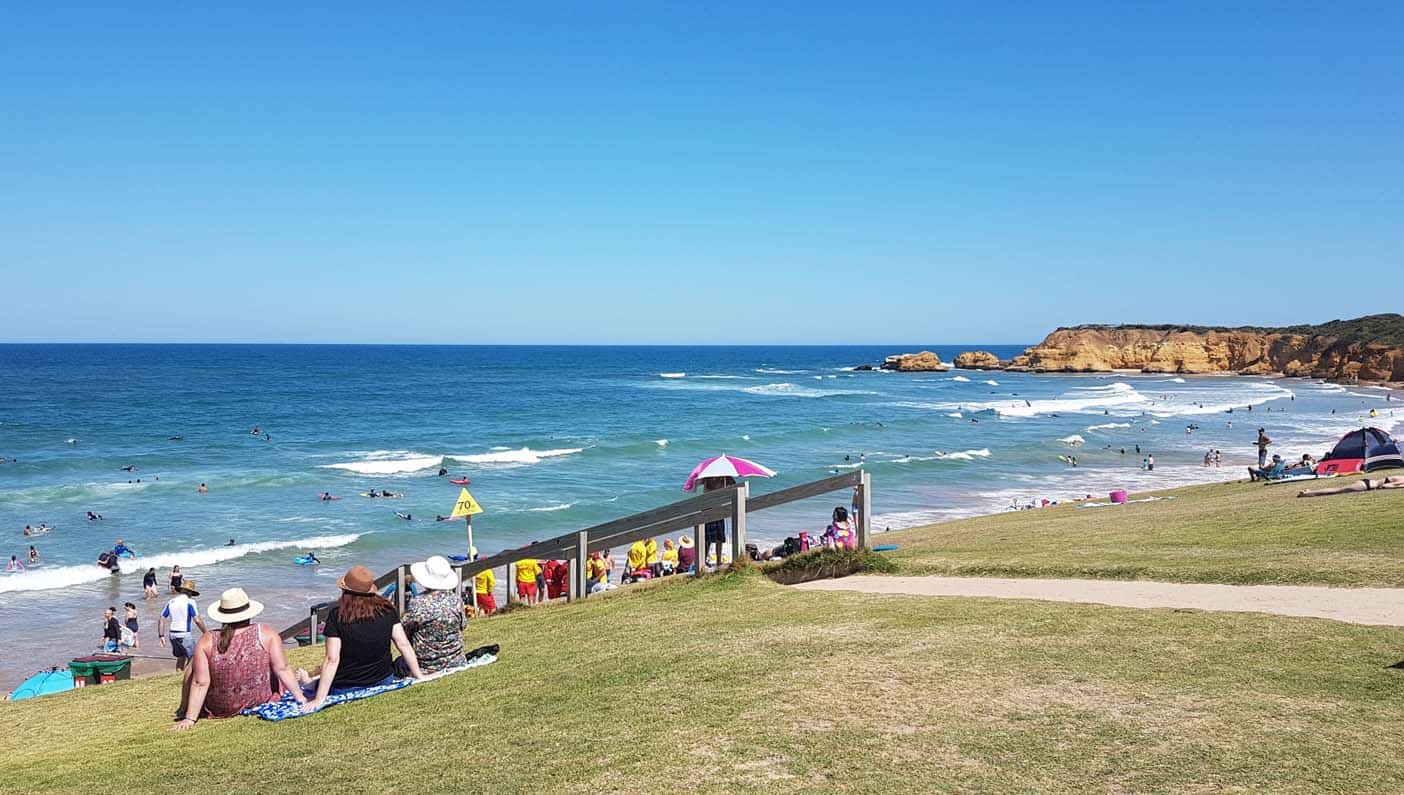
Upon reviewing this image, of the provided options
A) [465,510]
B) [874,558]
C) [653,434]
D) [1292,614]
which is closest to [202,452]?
[653,434]

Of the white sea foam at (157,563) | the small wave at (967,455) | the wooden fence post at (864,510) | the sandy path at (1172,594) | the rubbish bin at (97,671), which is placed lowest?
the white sea foam at (157,563)

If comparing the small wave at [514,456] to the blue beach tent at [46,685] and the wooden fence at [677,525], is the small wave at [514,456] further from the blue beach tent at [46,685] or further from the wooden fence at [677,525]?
the wooden fence at [677,525]

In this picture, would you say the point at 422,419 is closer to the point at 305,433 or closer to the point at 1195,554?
the point at 305,433

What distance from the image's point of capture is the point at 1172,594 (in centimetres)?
1040

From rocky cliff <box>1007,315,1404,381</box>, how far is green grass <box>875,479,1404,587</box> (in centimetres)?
9850

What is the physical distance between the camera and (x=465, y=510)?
17188 millimetres

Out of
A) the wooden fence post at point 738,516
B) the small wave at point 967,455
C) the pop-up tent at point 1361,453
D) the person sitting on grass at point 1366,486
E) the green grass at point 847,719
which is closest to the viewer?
the green grass at point 847,719

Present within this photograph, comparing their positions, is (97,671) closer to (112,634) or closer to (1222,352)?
(112,634)

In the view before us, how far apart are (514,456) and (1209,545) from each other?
43.9m

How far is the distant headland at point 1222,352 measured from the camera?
102625 mm

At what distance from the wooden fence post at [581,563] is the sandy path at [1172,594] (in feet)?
8.78

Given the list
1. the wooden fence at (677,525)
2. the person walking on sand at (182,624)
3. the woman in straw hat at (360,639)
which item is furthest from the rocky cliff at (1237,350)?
the woman in straw hat at (360,639)

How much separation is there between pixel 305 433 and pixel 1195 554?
198ft

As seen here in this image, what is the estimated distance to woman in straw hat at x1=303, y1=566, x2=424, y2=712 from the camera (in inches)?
306
